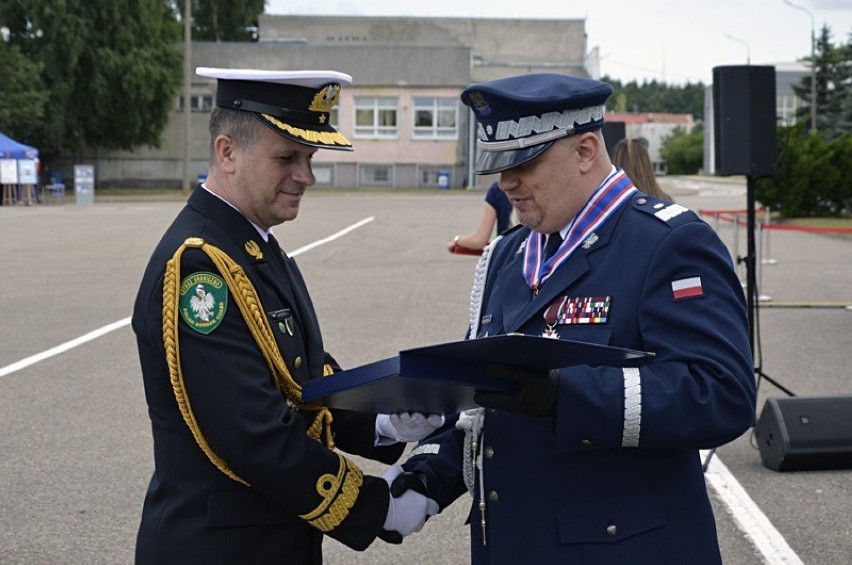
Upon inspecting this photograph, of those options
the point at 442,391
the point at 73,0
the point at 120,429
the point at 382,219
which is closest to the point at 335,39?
the point at 73,0

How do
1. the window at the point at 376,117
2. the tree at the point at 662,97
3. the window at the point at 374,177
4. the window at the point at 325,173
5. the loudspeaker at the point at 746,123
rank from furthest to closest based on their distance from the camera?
1. the tree at the point at 662,97
2. the window at the point at 374,177
3. the window at the point at 325,173
4. the window at the point at 376,117
5. the loudspeaker at the point at 746,123

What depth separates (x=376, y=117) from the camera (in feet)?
205

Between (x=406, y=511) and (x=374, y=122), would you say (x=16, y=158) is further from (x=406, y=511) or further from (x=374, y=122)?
(x=406, y=511)

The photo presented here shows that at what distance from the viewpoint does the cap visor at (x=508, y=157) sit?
2.78 m

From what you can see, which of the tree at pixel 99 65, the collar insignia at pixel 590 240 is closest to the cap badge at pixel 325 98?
the collar insignia at pixel 590 240

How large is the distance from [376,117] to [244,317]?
2375 inches

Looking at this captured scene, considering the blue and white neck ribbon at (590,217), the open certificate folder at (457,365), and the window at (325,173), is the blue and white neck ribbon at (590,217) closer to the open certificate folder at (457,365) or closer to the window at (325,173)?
the open certificate folder at (457,365)

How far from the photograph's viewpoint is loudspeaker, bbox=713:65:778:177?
26.0 feet

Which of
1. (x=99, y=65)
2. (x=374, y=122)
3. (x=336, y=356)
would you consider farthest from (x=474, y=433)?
(x=374, y=122)

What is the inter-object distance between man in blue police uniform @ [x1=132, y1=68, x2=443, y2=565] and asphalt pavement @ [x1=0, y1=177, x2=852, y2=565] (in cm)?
250

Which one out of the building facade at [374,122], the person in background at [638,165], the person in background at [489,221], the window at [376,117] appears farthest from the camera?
the window at [376,117]

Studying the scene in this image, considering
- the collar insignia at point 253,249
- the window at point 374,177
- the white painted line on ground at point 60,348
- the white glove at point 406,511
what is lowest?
the white painted line on ground at point 60,348

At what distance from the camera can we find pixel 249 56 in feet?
210

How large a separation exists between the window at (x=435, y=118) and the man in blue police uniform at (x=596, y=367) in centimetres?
5880
